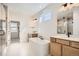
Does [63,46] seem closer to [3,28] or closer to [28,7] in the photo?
[28,7]

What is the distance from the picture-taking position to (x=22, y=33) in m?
2.17

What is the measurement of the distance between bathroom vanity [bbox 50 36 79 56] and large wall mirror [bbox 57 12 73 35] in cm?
16

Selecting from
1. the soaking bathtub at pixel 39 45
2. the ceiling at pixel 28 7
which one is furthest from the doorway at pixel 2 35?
the soaking bathtub at pixel 39 45

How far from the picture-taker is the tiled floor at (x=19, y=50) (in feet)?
6.33

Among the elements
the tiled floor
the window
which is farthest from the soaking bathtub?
the window

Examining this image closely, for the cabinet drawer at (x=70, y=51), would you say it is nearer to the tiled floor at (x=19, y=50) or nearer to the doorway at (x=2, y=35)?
the tiled floor at (x=19, y=50)

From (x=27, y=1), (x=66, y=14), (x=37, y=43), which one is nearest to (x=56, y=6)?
(x=66, y=14)

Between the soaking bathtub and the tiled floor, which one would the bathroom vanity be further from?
the tiled floor

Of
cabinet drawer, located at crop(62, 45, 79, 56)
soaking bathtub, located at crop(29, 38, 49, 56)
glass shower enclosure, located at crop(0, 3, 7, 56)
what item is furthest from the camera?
soaking bathtub, located at crop(29, 38, 49, 56)

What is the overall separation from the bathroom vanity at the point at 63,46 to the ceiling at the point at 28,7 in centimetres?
66

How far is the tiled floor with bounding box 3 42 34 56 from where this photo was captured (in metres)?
1.93

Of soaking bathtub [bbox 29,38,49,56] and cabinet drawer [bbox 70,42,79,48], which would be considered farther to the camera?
soaking bathtub [bbox 29,38,49,56]

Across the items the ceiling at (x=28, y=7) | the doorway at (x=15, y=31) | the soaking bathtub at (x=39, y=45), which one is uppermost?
the ceiling at (x=28, y=7)

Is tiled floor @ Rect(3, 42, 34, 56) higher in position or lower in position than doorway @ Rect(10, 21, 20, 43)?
lower
